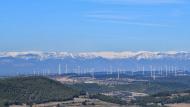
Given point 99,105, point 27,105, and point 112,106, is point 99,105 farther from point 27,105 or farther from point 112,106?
point 27,105

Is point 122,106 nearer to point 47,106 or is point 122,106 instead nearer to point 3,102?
point 47,106

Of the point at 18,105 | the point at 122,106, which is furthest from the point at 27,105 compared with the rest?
the point at 122,106

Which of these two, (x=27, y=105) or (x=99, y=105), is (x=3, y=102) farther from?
(x=99, y=105)

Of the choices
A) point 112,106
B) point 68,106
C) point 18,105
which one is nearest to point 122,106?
point 112,106

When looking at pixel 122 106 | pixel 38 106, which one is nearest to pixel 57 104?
pixel 38 106

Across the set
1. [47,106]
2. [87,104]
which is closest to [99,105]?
[87,104]
